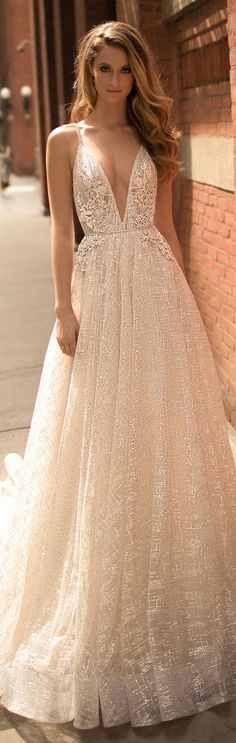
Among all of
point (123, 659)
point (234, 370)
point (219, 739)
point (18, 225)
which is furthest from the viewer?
point (18, 225)

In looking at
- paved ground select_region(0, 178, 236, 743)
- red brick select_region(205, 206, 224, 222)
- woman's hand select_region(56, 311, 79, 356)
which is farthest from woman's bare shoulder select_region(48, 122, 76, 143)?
red brick select_region(205, 206, 224, 222)

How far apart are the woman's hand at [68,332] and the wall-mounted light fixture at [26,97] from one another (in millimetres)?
34357

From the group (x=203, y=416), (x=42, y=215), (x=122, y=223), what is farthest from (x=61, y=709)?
(x=42, y=215)

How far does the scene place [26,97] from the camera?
3650 cm

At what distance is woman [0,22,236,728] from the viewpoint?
10.3ft

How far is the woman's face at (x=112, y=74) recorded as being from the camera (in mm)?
3244

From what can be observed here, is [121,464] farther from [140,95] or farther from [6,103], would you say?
[6,103]

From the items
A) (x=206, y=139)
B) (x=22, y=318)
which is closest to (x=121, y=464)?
(x=206, y=139)

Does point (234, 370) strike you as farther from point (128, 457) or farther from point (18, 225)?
point (18, 225)

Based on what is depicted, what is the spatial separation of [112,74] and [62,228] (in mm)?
526

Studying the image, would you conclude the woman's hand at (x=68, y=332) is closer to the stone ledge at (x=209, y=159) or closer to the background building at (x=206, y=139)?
the background building at (x=206, y=139)

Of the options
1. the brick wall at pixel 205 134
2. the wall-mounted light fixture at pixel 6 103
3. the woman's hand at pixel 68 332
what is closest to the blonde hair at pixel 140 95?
the woman's hand at pixel 68 332

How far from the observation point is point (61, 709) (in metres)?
3.10

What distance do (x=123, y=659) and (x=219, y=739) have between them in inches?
15.2
